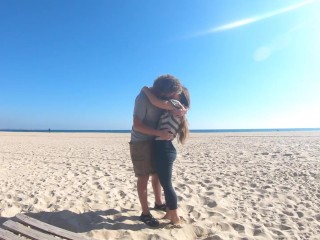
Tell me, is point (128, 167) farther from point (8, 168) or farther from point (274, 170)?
point (274, 170)

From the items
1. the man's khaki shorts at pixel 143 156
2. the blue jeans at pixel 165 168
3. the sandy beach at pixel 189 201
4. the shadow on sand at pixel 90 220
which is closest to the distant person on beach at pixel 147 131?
the man's khaki shorts at pixel 143 156

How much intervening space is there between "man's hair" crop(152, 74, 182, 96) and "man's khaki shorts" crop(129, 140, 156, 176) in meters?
0.65

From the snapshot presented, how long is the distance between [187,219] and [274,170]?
4423mm

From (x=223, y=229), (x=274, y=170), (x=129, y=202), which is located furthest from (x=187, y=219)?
(x=274, y=170)

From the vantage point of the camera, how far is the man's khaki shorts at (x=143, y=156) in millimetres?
3697

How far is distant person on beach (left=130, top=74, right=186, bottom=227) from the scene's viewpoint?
11.6ft

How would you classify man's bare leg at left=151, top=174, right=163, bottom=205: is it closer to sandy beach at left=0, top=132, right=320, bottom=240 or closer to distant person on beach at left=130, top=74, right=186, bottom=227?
distant person on beach at left=130, top=74, right=186, bottom=227

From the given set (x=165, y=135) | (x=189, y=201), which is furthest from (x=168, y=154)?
(x=189, y=201)

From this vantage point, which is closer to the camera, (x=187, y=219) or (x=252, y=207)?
(x=187, y=219)

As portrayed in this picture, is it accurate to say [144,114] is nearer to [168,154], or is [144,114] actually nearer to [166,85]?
[166,85]

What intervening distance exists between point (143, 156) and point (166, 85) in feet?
3.05

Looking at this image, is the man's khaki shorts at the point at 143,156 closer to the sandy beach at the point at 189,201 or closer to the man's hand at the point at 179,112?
the man's hand at the point at 179,112

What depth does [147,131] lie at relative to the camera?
351 centimetres

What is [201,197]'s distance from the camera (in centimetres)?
522
